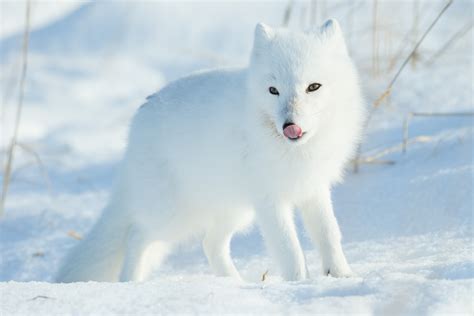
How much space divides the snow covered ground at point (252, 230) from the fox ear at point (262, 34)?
0.80m

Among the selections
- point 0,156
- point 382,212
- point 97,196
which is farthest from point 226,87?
point 0,156

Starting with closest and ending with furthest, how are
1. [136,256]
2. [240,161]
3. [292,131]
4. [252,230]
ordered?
1. [292,131]
2. [240,161]
3. [136,256]
4. [252,230]

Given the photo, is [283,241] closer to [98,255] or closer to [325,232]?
[325,232]

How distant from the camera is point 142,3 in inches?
249

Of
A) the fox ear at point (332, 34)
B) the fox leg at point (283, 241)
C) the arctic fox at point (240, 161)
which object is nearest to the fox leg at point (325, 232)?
the arctic fox at point (240, 161)

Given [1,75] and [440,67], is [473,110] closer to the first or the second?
[440,67]

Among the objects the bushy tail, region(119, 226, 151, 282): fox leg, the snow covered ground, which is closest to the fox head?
the snow covered ground

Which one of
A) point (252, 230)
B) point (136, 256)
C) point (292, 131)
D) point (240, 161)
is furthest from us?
point (252, 230)

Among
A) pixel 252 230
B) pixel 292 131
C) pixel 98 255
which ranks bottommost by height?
pixel 252 230

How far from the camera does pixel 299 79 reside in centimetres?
211

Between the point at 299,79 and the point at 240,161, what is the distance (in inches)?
14.5

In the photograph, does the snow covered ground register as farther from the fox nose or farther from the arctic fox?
the fox nose

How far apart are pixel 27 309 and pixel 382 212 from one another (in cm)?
172

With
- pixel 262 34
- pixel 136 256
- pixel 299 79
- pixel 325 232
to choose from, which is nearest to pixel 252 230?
pixel 136 256
